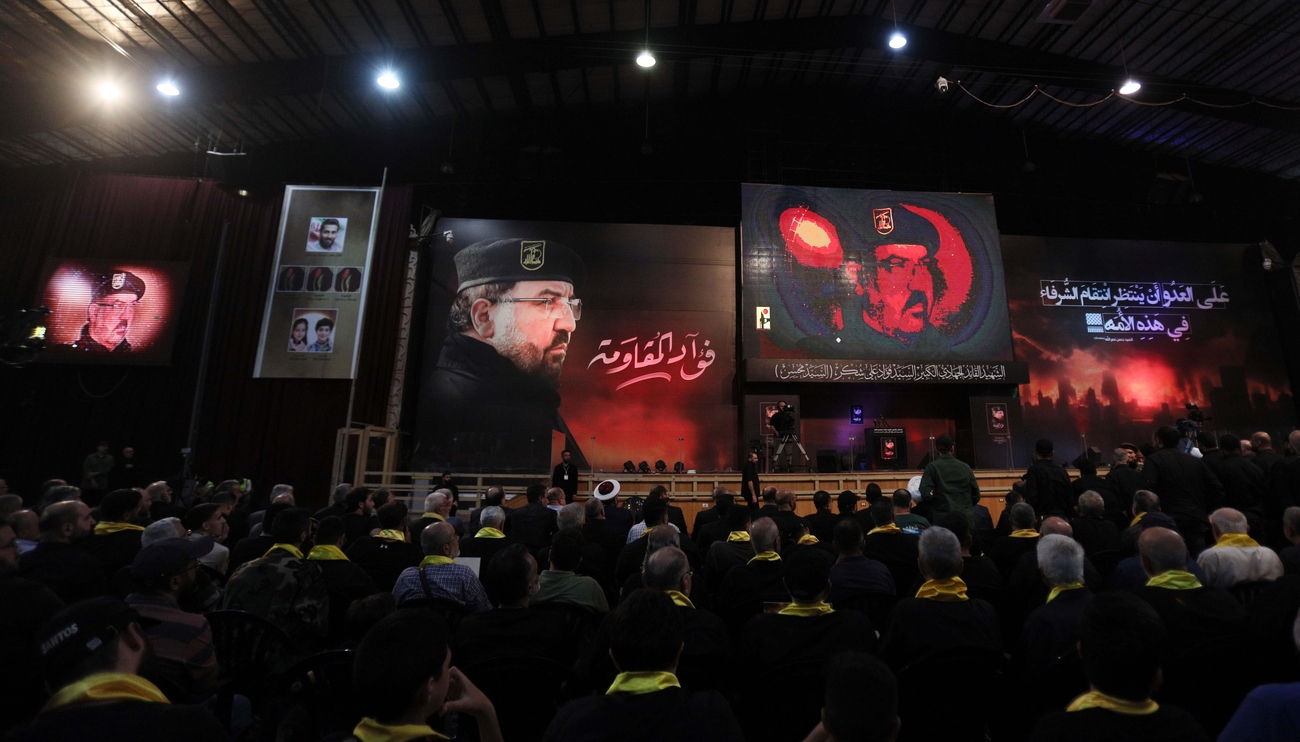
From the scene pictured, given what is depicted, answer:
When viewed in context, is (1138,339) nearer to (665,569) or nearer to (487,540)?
(487,540)

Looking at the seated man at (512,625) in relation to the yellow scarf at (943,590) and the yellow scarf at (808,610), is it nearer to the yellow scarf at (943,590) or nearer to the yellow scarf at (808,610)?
the yellow scarf at (808,610)

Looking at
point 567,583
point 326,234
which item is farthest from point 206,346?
point 567,583

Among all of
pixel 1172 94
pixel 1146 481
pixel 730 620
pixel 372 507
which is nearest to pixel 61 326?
pixel 372 507

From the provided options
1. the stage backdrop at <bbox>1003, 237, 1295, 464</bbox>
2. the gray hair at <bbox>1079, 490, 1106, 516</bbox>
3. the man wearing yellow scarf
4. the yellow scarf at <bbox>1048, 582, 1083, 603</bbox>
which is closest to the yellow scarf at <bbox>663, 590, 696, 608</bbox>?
the yellow scarf at <bbox>1048, 582, 1083, 603</bbox>

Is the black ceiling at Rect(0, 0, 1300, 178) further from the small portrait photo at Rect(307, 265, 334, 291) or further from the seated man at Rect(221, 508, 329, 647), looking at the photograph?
the seated man at Rect(221, 508, 329, 647)

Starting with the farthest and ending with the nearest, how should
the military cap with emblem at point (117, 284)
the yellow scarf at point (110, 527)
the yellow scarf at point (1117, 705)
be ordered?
1. the military cap with emblem at point (117, 284)
2. the yellow scarf at point (110, 527)
3. the yellow scarf at point (1117, 705)

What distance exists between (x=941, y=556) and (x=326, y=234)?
12.0m

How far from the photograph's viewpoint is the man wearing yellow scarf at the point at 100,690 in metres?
0.96

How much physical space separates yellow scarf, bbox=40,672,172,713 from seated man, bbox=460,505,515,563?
2.50m

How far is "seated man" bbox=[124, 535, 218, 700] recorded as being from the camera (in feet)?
6.24

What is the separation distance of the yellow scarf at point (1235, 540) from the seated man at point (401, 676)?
328 cm

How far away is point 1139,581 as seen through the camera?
8.61 ft

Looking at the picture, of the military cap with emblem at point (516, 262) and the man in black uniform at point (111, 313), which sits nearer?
the man in black uniform at point (111, 313)

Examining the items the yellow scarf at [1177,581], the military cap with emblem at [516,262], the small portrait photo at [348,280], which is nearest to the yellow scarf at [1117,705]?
the yellow scarf at [1177,581]
